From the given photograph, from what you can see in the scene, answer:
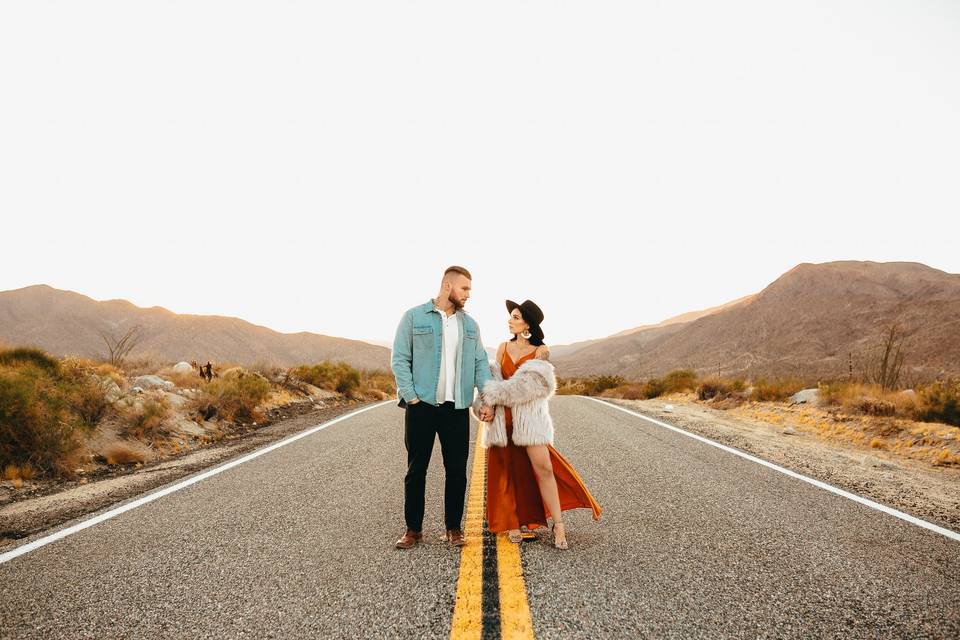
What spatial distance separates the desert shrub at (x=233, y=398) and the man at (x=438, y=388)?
8339 mm

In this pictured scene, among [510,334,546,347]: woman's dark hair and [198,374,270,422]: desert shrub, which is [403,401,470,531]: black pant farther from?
[198,374,270,422]: desert shrub

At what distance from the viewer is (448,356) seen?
13.8ft

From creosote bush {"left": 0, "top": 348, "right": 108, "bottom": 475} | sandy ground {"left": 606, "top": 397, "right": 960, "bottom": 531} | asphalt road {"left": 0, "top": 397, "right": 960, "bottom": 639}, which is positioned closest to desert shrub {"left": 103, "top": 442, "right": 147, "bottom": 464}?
creosote bush {"left": 0, "top": 348, "right": 108, "bottom": 475}

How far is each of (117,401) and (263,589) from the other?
7234 mm

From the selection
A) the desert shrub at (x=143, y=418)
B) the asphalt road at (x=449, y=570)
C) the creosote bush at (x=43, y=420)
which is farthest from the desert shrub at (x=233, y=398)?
the asphalt road at (x=449, y=570)

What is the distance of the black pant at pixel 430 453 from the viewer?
404 centimetres

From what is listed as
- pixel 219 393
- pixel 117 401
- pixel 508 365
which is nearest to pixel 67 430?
pixel 117 401

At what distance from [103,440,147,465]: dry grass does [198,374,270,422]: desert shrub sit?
9.98 feet

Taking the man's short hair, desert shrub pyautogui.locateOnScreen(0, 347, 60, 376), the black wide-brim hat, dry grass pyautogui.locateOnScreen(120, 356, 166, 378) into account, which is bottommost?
dry grass pyautogui.locateOnScreen(120, 356, 166, 378)

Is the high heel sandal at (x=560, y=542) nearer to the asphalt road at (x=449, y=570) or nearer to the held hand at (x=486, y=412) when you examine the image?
the asphalt road at (x=449, y=570)

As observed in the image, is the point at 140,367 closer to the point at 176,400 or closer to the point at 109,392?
the point at 176,400

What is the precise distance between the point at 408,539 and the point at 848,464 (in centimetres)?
642

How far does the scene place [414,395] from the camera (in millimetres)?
4039

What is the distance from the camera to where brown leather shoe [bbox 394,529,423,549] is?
3.89 m
